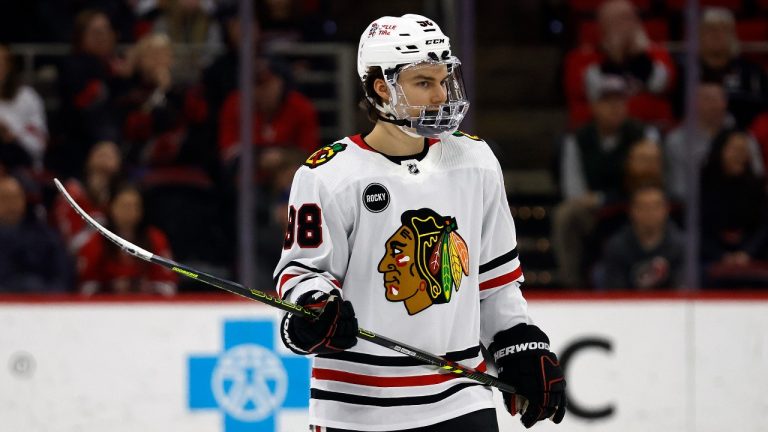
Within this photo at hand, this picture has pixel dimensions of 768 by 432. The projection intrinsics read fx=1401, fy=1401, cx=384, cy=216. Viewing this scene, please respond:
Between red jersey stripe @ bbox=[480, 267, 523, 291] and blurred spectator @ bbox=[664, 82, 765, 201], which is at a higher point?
blurred spectator @ bbox=[664, 82, 765, 201]

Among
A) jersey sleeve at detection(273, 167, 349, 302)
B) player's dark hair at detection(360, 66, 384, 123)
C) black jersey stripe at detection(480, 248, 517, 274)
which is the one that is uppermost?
player's dark hair at detection(360, 66, 384, 123)

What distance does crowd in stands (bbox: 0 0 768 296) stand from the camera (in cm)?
478

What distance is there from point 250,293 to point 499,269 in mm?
506

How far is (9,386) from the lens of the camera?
4.61 meters

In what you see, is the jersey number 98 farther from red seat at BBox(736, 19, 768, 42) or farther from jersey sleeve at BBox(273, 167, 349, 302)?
red seat at BBox(736, 19, 768, 42)

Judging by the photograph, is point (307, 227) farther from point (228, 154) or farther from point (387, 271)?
point (228, 154)

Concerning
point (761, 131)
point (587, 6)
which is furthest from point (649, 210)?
point (587, 6)

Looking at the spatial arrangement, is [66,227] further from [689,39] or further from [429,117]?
[429,117]

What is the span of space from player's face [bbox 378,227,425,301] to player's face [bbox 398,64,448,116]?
25cm

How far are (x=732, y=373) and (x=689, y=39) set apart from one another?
3.83ft

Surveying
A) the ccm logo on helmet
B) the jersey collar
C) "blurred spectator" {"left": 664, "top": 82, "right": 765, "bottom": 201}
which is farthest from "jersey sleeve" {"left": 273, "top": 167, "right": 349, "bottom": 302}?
"blurred spectator" {"left": 664, "top": 82, "right": 765, "bottom": 201}

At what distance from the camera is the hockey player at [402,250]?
2.52m

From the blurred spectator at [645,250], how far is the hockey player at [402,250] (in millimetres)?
2305

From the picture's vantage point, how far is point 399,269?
2.52m
